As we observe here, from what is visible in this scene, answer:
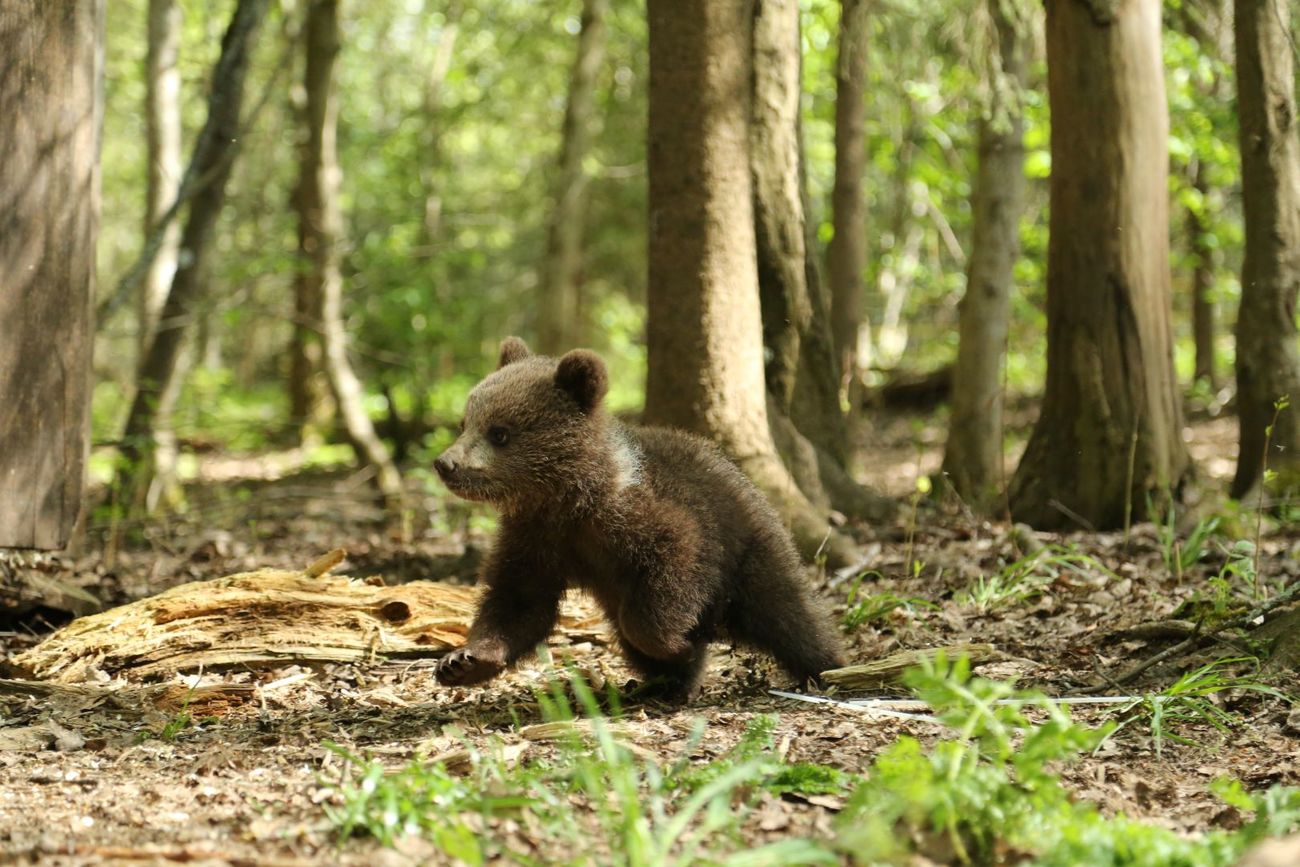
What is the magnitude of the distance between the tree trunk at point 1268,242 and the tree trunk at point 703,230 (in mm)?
4067

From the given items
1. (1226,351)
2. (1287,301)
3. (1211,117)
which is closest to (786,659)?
(1287,301)

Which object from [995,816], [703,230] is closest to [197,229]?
[703,230]

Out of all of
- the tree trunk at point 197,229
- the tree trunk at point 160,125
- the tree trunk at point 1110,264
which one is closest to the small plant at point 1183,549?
the tree trunk at point 1110,264

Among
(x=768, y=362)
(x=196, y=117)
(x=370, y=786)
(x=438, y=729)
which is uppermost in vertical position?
(x=196, y=117)

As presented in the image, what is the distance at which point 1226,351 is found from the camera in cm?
2548

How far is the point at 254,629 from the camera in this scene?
5.96 m

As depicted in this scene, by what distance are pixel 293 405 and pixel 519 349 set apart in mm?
14505

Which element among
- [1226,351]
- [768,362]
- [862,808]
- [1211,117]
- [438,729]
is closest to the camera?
[862,808]

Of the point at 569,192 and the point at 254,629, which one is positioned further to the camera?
the point at 569,192

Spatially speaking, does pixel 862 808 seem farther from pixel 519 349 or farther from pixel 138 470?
pixel 138 470

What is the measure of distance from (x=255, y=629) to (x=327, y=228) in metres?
9.86

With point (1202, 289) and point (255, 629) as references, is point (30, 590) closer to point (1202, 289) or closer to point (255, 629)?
point (255, 629)

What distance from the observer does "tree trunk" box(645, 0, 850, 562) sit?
7.20 m

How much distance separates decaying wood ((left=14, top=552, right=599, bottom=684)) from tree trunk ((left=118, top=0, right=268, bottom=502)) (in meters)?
3.27
